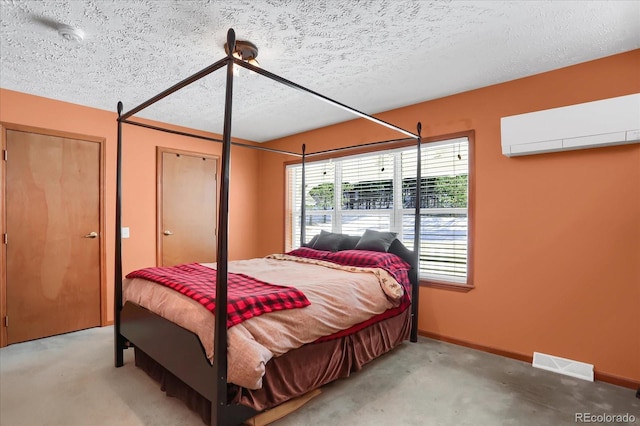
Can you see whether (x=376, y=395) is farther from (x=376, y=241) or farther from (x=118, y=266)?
(x=118, y=266)

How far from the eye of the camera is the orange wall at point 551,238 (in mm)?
2455

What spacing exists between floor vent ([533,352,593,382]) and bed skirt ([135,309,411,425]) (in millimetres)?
1198

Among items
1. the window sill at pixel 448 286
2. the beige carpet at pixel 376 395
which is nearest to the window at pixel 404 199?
the window sill at pixel 448 286

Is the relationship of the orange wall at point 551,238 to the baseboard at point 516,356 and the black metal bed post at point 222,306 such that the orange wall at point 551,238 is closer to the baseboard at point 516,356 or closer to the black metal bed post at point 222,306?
the baseboard at point 516,356

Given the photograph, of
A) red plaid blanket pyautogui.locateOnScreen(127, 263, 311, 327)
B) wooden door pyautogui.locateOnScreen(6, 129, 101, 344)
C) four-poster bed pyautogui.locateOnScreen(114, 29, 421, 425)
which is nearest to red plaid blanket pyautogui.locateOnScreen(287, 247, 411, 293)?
four-poster bed pyautogui.locateOnScreen(114, 29, 421, 425)

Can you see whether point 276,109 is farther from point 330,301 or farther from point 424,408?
point 424,408

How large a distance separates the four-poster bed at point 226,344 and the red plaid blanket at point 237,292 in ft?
0.15

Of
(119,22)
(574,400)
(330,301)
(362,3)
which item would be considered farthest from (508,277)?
(119,22)

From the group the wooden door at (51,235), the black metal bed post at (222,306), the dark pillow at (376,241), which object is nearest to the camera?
the black metal bed post at (222,306)

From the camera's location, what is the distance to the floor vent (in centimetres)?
254

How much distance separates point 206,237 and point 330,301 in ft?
9.45

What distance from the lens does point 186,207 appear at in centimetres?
450

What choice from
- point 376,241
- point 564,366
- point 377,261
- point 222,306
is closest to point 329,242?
point 376,241

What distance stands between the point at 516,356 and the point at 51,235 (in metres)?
4.62
